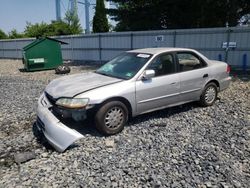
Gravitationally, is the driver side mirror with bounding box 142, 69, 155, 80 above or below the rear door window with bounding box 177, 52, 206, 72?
below

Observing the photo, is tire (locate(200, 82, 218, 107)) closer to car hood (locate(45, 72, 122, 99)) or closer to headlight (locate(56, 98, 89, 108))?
car hood (locate(45, 72, 122, 99))

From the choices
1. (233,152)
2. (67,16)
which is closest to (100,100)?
(233,152)

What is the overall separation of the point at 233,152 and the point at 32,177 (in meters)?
2.91

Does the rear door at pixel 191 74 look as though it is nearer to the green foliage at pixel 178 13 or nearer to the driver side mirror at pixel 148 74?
the driver side mirror at pixel 148 74

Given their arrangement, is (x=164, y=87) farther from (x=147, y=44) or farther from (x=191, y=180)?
(x=147, y=44)

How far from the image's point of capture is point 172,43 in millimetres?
12594

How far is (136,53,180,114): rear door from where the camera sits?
15.6ft

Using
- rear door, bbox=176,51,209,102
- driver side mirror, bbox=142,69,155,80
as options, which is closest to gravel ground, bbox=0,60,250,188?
rear door, bbox=176,51,209,102

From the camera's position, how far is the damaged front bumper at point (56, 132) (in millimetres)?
3775

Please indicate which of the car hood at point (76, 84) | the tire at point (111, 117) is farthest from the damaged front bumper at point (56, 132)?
the tire at point (111, 117)

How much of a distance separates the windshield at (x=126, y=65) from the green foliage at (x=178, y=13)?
12092mm

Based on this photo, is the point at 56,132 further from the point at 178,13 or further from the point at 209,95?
the point at 178,13

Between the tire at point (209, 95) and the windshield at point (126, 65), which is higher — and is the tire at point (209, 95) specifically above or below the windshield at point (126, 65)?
below

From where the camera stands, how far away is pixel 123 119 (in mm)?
4586
